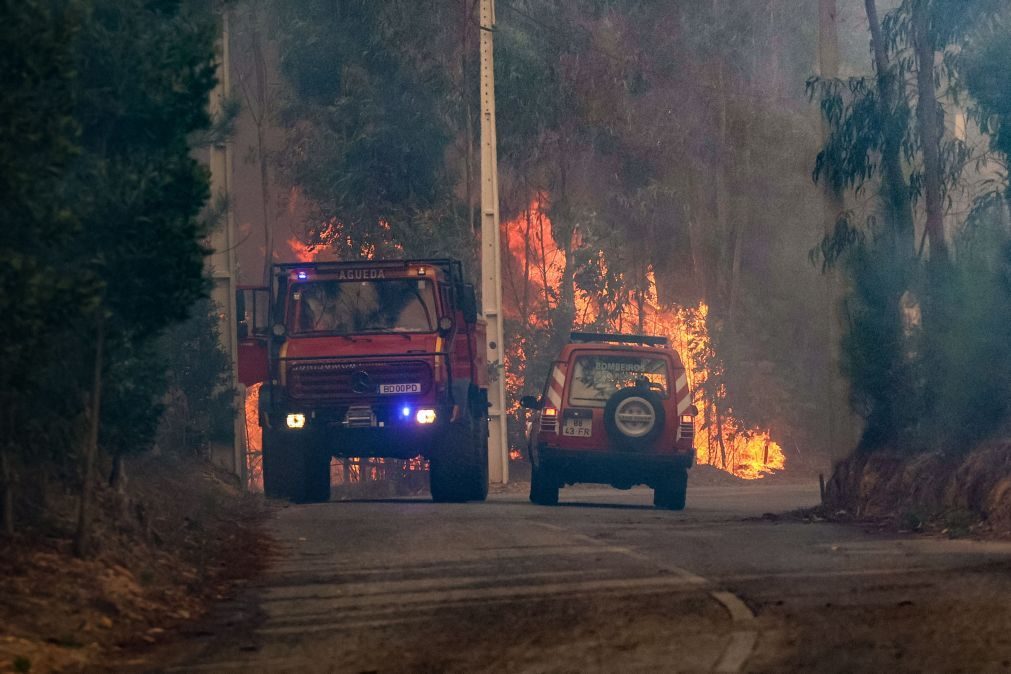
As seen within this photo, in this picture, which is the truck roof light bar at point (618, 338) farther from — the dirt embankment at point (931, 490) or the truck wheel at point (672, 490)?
the dirt embankment at point (931, 490)

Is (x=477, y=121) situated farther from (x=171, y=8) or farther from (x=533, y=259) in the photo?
(x=171, y=8)

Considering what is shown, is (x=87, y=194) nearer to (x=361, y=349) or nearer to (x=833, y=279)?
(x=361, y=349)

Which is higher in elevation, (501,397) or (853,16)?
(853,16)

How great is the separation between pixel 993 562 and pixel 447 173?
1260 inches

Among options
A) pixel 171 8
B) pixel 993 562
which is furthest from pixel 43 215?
pixel 993 562

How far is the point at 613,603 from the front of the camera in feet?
36.3

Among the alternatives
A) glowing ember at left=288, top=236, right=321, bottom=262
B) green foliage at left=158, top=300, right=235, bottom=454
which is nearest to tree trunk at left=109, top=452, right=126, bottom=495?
green foliage at left=158, top=300, right=235, bottom=454

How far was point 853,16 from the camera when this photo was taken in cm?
5634

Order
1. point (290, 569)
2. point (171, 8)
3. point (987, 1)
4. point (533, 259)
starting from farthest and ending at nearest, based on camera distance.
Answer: point (533, 259)
point (987, 1)
point (290, 569)
point (171, 8)

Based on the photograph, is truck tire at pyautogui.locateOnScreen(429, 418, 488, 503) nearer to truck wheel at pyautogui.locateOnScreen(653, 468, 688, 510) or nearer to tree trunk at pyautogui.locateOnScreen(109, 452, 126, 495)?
truck wheel at pyautogui.locateOnScreen(653, 468, 688, 510)

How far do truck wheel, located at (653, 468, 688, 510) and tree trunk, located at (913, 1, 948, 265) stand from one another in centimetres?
465

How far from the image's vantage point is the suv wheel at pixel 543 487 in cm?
2328

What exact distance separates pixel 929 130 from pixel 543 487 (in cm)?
737

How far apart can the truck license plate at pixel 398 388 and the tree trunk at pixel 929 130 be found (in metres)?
7.14
